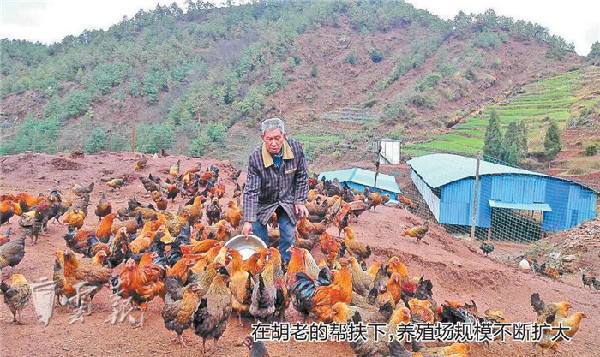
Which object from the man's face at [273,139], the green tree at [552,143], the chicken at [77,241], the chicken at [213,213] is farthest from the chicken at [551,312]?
the green tree at [552,143]

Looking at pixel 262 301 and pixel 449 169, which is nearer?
pixel 262 301

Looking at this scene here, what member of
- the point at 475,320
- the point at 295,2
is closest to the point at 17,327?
the point at 475,320

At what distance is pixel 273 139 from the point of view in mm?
5676

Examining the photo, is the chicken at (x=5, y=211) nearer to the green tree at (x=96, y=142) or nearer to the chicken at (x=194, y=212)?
the chicken at (x=194, y=212)

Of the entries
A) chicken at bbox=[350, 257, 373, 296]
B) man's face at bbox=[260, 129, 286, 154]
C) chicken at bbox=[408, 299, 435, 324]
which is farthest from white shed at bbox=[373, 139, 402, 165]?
man's face at bbox=[260, 129, 286, 154]

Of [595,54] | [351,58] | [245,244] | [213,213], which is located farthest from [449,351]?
[595,54]

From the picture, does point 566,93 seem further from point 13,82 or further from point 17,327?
point 13,82

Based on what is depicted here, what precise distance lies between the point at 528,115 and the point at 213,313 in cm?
4958

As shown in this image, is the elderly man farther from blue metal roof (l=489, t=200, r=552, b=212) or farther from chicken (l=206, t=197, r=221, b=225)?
blue metal roof (l=489, t=200, r=552, b=212)

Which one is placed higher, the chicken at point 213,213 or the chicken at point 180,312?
the chicken at point 180,312

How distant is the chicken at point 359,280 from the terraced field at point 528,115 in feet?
110

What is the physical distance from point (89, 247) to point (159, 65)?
6233 cm

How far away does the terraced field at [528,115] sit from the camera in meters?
40.5

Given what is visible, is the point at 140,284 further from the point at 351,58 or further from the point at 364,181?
Answer: the point at 351,58
